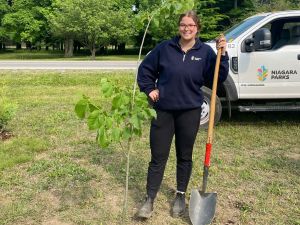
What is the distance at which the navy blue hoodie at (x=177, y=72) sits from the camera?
3607mm

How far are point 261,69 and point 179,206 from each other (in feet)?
11.7

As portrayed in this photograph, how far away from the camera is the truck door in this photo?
264 inches

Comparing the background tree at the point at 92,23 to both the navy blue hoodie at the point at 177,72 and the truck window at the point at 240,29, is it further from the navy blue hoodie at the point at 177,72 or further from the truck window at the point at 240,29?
the navy blue hoodie at the point at 177,72

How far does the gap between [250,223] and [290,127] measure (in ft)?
12.4

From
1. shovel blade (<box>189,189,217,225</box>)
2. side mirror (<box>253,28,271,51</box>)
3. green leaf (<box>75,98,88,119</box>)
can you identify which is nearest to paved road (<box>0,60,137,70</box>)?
side mirror (<box>253,28,271,51</box>)

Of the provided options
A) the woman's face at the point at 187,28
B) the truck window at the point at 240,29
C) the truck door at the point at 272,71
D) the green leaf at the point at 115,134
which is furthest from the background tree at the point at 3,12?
the green leaf at the point at 115,134

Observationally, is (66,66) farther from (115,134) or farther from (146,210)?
(115,134)

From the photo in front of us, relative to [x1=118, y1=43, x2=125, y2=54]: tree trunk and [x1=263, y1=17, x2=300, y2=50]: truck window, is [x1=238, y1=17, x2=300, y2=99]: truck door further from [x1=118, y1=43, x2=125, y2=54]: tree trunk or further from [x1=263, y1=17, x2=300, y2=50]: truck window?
[x1=118, y1=43, x2=125, y2=54]: tree trunk

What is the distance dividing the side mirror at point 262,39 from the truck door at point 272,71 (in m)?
0.11

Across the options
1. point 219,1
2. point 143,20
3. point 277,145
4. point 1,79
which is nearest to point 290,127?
point 277,145

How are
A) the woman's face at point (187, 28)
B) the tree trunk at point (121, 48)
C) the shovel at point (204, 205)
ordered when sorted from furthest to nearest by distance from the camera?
the tree trunk at point (121, 48) < the shovel at point (204, 205) < the woman's face at point (187, 28)

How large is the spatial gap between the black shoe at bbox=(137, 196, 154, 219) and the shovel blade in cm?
38

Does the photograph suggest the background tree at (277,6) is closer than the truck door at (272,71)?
No

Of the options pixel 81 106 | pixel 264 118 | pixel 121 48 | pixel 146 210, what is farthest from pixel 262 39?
pixel 121 48
